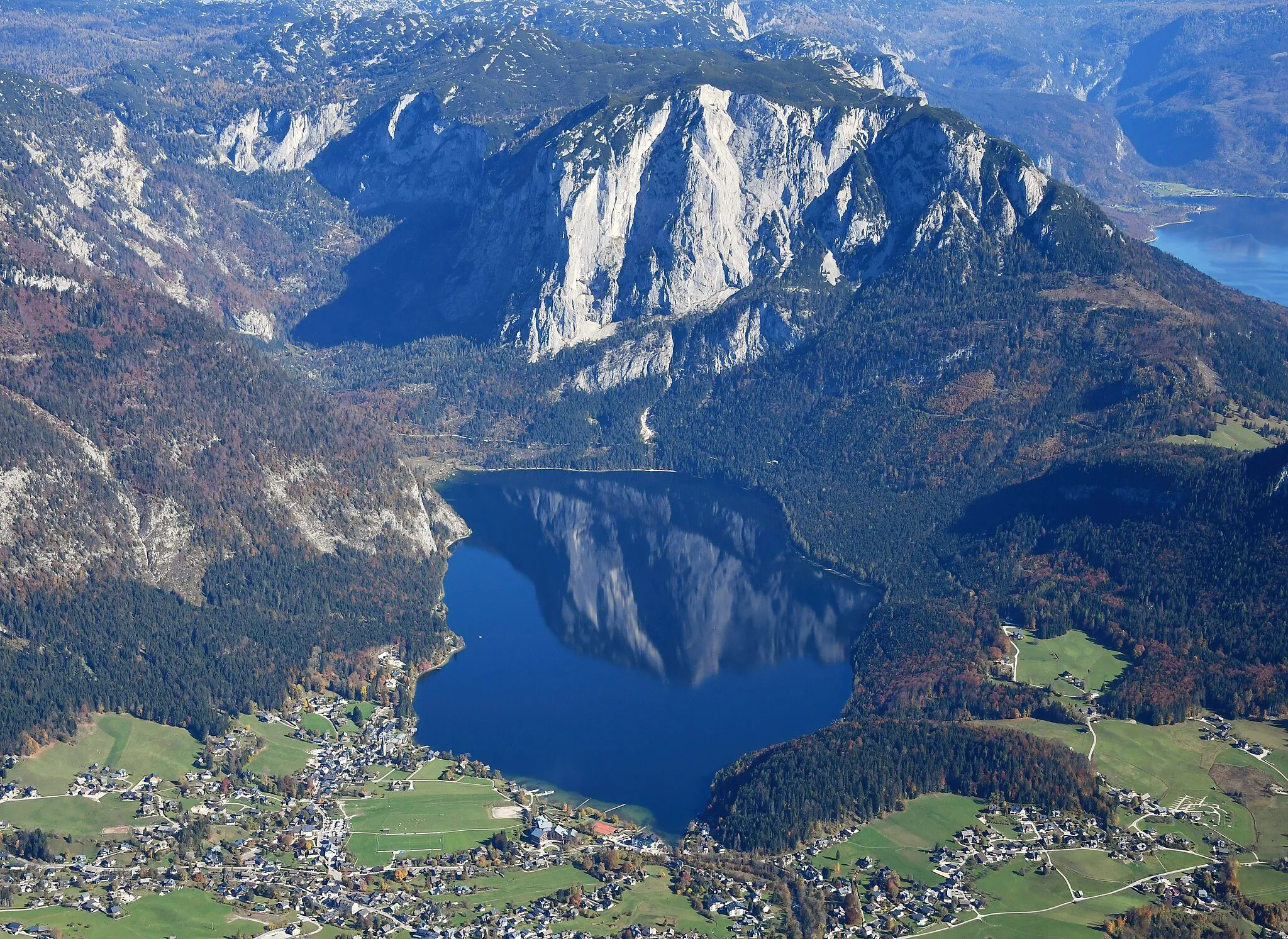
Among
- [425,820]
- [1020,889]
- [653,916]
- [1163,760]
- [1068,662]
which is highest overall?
[1068,662]

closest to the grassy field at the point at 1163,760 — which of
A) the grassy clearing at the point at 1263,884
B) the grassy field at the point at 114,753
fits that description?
the grassy clearing at the point at 1263,884

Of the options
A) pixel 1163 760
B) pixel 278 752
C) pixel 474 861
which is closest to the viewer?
pixel 474 861

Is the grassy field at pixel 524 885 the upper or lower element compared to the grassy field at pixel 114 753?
lower

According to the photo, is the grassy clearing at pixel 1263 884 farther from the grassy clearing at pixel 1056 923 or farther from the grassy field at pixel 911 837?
the grassy field at pixel 911 837

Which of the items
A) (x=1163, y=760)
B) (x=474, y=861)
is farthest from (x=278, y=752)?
(x=1163, y=760)

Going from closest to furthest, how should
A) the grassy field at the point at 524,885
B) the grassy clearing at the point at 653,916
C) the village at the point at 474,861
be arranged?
1. the grassy clearing at the point at 653,916
2. the village at the point at 474,861
3. the grassy field at the point at 524,885

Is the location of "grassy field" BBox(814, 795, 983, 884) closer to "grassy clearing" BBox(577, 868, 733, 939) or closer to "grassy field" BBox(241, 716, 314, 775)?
"grassy clearing" BBox(577, 868, 733, 939)

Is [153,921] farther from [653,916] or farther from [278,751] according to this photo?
[653,916]

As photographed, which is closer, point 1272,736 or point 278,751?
point 1272,736
